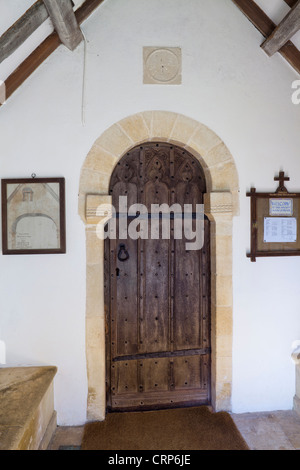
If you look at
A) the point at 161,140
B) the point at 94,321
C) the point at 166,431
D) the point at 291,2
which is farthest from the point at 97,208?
the point at 291,2

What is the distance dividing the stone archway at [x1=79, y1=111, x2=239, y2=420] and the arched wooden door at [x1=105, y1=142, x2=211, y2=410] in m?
0.12

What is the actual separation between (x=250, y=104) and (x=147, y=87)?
870 millimetres

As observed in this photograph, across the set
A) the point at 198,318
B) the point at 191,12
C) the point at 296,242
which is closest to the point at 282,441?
the point at 198,318

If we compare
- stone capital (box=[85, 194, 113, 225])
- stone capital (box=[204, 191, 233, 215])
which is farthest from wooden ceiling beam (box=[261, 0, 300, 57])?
stone capital (box=[85, 194, 113, 225])

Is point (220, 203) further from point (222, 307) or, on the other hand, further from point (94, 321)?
point (94, 321)

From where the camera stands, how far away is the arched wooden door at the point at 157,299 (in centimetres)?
269

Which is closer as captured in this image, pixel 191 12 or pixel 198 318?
pixel 191 12

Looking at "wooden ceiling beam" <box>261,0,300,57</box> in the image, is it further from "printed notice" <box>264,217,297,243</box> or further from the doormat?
the doormat

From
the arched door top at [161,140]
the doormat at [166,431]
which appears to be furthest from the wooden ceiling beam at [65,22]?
the doormat at [166,431]

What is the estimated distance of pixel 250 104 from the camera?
8.71ft

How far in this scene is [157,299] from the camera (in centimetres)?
274
